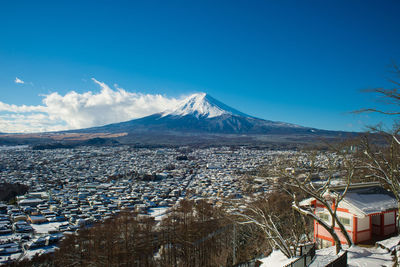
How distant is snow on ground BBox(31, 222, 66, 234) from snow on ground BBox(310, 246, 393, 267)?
22458 mm

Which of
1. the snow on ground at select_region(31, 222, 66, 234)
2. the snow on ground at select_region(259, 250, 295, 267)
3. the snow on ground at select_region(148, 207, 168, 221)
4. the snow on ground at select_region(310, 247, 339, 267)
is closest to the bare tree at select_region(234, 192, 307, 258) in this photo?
the snow on ground at select_region(259, 250, 295, 267)

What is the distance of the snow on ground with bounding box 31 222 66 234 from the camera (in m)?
23.0

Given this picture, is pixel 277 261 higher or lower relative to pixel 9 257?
higher

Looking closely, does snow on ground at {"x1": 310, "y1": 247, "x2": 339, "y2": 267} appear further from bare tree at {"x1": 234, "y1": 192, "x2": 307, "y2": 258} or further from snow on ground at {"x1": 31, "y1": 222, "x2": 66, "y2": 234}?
snow on ground at {"x1": 31, "y1": 222, "x2": 66, "y2": 234}

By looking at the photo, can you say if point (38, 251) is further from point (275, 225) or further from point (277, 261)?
point (277, 261)

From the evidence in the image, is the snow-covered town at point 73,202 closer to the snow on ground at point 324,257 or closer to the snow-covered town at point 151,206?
the snow-covered town at point 151,206

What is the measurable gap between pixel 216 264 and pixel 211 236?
334 cm

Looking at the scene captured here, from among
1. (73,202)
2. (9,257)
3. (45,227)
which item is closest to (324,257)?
(9,257)

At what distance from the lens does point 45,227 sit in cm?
2412

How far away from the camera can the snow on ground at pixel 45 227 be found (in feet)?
75.3

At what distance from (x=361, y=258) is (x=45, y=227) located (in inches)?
995

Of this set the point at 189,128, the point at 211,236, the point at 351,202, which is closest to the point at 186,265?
the point at 211,236

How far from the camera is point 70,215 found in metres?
27.5

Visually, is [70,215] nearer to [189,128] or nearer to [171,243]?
[171,243]
